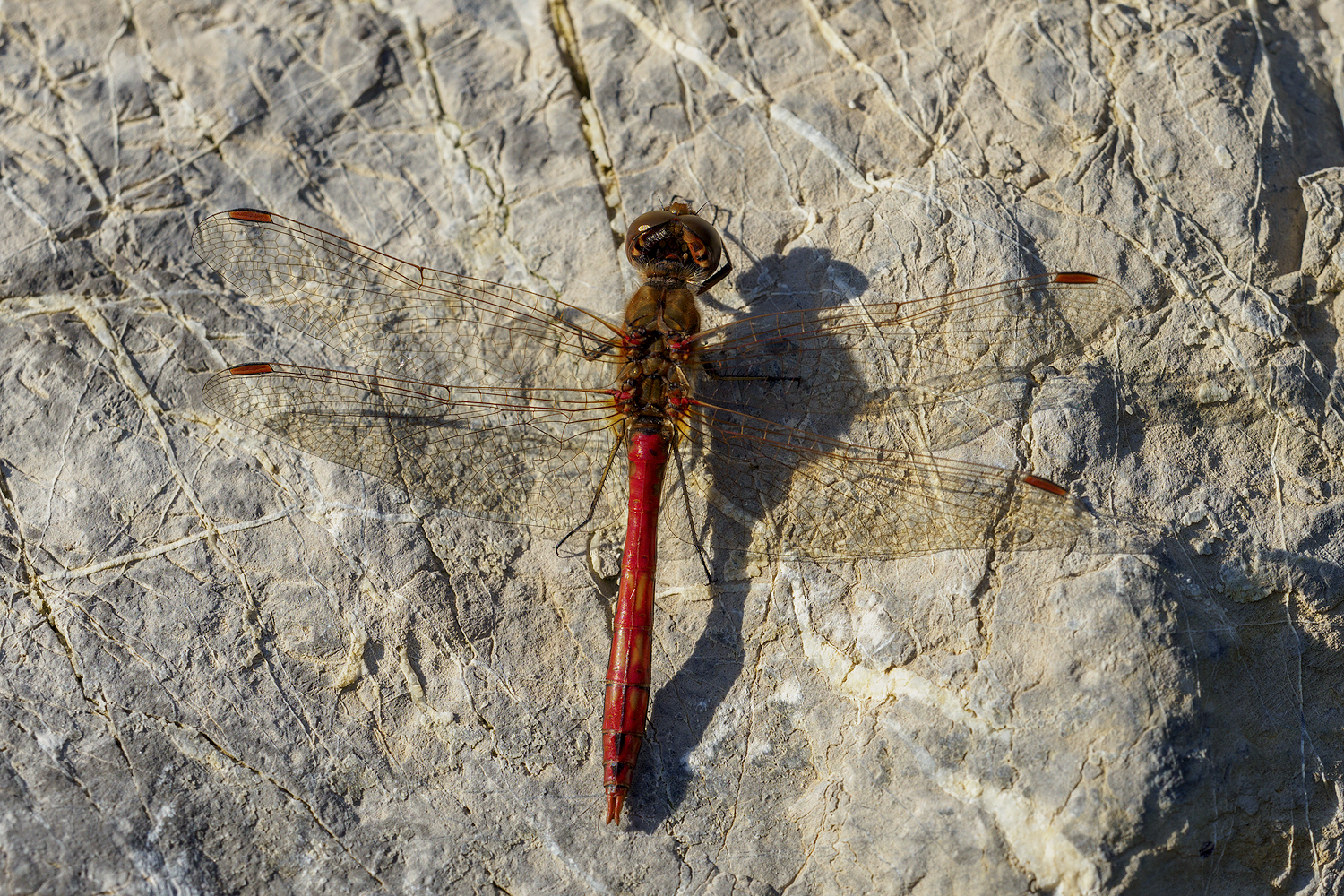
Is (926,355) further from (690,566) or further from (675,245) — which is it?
(690,566)

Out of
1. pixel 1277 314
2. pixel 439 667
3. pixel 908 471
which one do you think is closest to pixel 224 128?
pixel 439 667

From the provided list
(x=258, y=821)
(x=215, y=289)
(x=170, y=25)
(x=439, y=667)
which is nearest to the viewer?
(x=258, y=821)

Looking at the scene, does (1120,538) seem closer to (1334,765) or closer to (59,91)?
(1334,765)

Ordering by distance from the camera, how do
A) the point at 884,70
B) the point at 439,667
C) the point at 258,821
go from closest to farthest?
the point at 258,821 → the point at 439,667 → the point at 884,70

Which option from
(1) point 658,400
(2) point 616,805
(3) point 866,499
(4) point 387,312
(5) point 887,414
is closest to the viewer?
(2) point 616,805

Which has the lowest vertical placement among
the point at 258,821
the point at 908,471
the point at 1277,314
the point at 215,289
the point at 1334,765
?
the point at 1334,765

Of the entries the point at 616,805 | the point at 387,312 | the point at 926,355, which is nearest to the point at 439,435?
the point at 387,312

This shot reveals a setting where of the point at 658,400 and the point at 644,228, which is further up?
the point at 644,228
